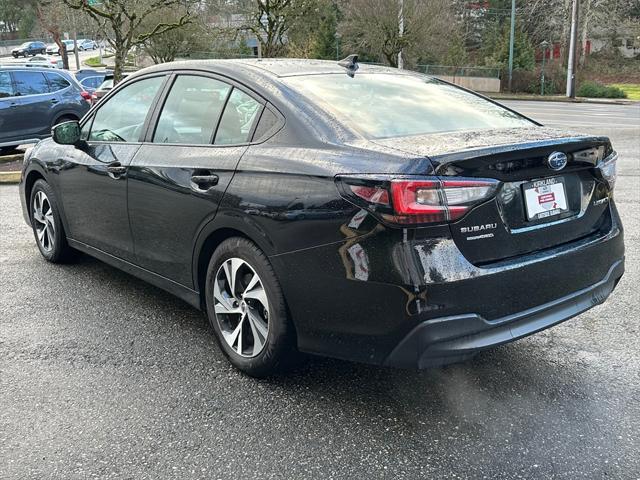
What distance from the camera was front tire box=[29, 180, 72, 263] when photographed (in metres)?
5.09

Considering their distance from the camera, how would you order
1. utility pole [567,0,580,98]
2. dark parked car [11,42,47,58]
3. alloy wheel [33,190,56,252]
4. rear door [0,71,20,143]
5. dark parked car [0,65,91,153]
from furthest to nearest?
dark parked car [11,42,47,58], utility pole [567,0,580,98], dark parked car [0,65,91,153], rear door [0,71,20,143], alloy wheel [33,190,56,252]

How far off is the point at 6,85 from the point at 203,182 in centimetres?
1066

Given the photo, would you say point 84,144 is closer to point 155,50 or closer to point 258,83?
point 258,83

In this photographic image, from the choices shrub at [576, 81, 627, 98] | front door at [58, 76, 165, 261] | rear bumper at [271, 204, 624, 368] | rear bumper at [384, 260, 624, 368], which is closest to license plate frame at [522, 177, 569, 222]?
rear bumper at [271, 204, 624, 368]

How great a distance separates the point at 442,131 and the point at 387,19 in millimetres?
35178

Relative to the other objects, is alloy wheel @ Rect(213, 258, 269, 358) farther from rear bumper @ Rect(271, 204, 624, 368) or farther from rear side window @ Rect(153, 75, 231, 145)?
rear side window @ Rect(153, 75, 231, 145)

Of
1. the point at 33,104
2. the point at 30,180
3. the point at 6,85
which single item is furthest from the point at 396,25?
the point at 30,180

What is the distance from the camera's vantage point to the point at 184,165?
140 inches

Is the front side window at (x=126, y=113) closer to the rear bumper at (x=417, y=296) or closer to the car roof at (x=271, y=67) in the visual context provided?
the car roof at (x=271, y=67)

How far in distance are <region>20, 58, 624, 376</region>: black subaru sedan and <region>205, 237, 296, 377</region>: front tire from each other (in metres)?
0.01

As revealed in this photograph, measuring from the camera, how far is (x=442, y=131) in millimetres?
3207

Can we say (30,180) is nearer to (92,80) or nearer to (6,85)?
(6,85)

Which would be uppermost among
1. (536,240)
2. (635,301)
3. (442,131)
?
(442,131)

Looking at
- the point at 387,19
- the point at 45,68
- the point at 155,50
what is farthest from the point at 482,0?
the point at 45,68
